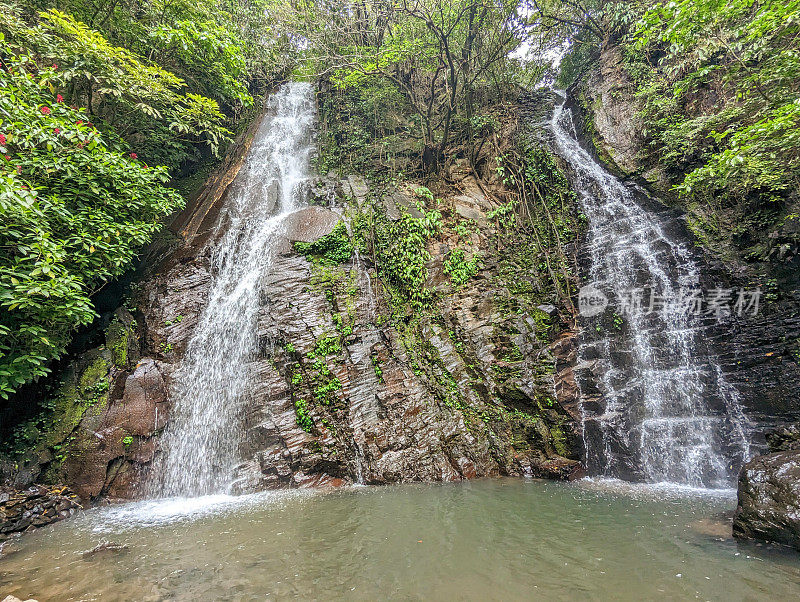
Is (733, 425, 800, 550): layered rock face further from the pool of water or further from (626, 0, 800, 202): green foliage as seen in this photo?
(626, 0, 800, 202): green foliage

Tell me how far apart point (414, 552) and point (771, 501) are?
3711 mm

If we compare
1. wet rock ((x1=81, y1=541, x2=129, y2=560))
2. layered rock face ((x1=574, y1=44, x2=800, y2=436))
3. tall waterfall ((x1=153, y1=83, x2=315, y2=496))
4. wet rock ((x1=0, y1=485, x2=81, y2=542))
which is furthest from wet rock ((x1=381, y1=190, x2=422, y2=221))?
wet rock ((x1=0, y1=485, x2=81, y2=542))

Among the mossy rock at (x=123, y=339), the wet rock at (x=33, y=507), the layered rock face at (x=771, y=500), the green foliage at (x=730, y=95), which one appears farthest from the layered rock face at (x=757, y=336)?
the mossy rock at (x=123, y=339)

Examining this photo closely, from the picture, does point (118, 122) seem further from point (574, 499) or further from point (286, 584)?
point (574, 499)

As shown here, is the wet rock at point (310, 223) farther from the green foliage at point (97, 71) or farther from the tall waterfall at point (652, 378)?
the tall waterfall at point (652, 378)

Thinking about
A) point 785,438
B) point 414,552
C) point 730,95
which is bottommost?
point 414,552

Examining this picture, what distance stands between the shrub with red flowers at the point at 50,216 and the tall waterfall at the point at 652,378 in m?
9.15

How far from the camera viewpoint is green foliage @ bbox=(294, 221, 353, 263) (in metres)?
8.87

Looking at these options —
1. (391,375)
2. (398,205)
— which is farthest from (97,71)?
(391,375)

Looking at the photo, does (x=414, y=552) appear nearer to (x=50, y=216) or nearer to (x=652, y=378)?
(x=652, y=378)

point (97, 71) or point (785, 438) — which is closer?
point (785, 438)

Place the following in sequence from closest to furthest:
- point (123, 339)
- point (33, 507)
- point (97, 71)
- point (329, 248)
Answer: point (33, 507) < point (97, 71) < point (123, 339) < point (329, 248)

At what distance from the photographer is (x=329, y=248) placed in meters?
9.02

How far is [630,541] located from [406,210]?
8.37 meters
